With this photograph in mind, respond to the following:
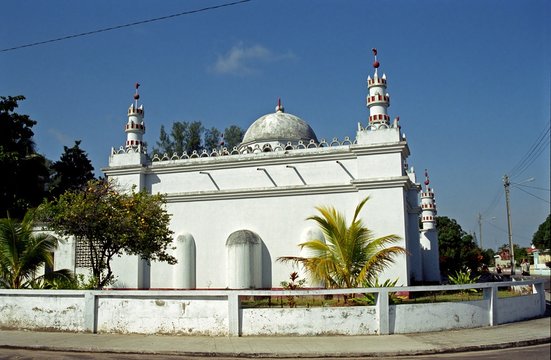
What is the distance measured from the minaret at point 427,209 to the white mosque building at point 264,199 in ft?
23.2

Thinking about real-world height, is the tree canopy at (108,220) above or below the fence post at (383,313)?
above

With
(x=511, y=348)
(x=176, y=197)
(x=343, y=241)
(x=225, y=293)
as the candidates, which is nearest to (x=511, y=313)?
(x=511, y=348)

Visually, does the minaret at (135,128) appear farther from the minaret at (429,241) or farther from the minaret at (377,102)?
the minaret at (429,241)

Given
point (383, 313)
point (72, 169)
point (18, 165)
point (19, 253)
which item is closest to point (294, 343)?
point (383, 313)

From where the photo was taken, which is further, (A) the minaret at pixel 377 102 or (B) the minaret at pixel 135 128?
(B) the minaret at pixel 135 128

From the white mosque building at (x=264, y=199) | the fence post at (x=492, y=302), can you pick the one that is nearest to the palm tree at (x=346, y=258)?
the fence post at (x=492, y=302)

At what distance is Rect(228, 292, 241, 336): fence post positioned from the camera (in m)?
12.4

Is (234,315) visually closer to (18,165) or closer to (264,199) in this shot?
(264,199)

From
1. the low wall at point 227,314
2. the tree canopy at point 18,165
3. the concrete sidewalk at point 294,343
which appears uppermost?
the tree canopy at point 18,165

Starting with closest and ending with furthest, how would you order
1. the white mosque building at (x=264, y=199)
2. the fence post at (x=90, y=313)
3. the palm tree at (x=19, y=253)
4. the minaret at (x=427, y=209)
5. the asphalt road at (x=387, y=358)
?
1. the asphalt road at (x=387, y=358)
2. the fence post at (x=90, y=313)
3. the palm tree at (x=19, y=253)
4. the white mosque building at (x=264, y=199)
5. the minaret at (x=427, y=209)

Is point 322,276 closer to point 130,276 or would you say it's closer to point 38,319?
point 38,319

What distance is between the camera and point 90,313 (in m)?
13.4

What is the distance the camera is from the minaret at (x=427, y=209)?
102 feet

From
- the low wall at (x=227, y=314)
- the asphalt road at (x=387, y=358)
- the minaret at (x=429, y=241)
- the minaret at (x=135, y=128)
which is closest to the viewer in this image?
the asphalt road at (x=387, y=358)
